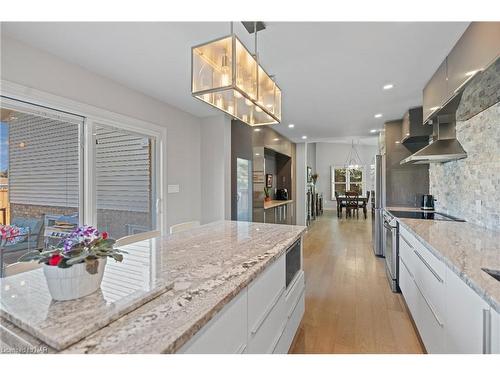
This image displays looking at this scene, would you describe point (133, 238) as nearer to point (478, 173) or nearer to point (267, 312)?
point (267, 312)

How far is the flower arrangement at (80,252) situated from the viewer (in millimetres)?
817

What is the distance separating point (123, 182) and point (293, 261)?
2.31 meters

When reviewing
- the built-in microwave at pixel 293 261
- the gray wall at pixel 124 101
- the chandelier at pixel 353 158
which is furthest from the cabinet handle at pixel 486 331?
the chandelier at pixel 353 158

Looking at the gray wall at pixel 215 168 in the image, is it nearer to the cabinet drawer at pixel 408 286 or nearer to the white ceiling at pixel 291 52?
the white ceiling at pixel 291 52

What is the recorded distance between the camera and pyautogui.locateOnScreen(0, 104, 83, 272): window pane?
210cm

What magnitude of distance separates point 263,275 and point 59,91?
8.06 feet

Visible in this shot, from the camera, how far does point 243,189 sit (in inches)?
176

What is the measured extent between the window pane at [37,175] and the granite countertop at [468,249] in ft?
9.92

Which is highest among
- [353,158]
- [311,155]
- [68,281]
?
[311,155]

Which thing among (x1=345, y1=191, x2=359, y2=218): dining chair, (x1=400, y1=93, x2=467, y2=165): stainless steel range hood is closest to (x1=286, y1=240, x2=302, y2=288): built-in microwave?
(x1=400, y1=93, x2=467, y2=165): stainless steel range hood

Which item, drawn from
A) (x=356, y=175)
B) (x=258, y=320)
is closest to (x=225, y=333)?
(x=258, y=320)

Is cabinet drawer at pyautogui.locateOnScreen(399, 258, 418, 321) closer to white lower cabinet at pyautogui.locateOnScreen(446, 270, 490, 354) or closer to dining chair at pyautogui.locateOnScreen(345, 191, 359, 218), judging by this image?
white lower cabinet at pyautogui.locateOnScreen(446, 270, 490, 354)
